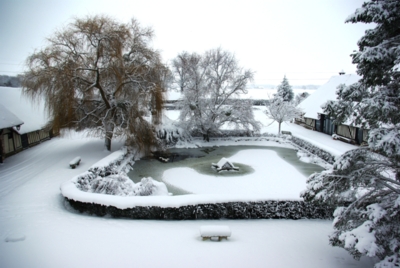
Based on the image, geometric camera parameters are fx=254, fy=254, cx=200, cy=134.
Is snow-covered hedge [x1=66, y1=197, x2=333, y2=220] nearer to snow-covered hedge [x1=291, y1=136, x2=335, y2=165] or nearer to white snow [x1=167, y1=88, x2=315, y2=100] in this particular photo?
snow-covered hedge [x1=291, y1=136, x2=335, y2=165]

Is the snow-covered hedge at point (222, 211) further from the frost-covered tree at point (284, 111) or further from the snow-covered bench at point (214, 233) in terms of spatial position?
the frost-covered tree at point (284, 111)

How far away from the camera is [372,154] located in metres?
6.36

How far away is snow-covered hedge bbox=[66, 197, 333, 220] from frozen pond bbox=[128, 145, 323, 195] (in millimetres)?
3868

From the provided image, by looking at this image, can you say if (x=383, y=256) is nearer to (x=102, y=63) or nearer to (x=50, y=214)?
(x=50, y=214)

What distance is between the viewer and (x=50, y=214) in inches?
338

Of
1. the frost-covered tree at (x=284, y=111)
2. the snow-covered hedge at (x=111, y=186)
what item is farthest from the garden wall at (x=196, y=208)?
the frost-covered tree at (x=284, y=111)

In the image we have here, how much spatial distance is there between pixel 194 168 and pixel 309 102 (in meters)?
21.6

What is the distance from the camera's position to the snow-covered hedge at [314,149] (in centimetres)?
1769

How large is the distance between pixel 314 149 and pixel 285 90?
96.0 feet

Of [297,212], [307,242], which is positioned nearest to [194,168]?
[297,212]

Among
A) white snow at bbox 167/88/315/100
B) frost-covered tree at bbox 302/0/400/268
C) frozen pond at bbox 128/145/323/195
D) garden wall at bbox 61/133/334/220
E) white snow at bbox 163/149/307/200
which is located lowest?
white snow at bbox 163/149/307/200

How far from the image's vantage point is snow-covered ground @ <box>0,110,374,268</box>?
19.7ft

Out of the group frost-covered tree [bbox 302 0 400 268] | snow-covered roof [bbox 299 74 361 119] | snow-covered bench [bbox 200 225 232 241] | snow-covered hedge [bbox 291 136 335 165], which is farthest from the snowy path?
snow-covered roof [bbox 299 74 361 119]

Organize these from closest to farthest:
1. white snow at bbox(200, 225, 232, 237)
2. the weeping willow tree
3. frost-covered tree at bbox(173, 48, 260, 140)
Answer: white snow at bbox(200, 225, 232, 237) → the weeping willow tree → frost-covered tree at bbox(173, 48, 260, 140)
